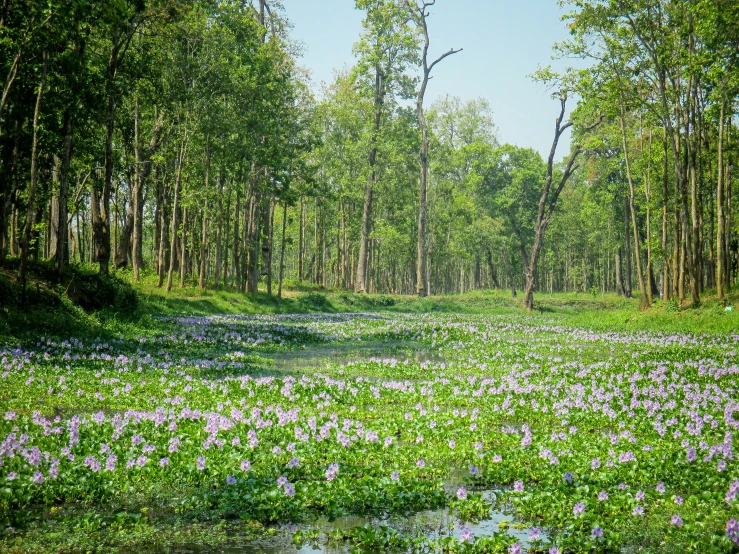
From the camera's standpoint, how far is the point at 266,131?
35.8 metres

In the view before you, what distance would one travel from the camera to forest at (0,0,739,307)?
1881 centimetres

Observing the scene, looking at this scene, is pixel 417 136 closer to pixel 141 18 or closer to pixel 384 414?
pixel 141 18

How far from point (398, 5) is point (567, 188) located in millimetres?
54599

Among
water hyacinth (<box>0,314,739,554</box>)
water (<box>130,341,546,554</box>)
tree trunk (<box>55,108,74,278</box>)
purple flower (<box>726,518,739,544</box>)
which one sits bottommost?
water (<box>130,341,546,554</box>)

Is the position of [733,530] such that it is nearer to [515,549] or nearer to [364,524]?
[515,549]

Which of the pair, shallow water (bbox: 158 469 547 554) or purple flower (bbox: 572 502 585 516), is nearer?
shallow water (bbox: 158 469 547 554)

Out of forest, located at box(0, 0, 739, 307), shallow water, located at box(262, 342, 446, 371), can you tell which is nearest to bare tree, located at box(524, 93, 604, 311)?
forest, located at box(0, 0, 739, 307)

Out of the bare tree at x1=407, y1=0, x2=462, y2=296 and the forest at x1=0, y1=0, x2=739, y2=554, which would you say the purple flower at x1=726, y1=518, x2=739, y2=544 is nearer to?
the forest at x1=0, y1=0, x2=739, y2=554

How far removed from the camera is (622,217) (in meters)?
63.8

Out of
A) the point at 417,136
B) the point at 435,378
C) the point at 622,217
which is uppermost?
the point at 417,136

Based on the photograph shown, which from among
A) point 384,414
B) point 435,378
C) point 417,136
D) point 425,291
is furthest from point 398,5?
point 384,414

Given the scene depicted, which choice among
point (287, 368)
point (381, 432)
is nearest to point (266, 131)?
point (287, 368)

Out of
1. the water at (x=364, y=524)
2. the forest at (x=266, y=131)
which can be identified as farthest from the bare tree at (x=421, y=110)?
the water at (x=364, y=524)

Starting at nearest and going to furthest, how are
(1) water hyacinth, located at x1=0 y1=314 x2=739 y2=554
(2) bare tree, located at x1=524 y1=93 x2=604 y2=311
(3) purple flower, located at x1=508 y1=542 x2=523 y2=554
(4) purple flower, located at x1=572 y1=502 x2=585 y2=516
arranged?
1. (3) purple flower, located at x1=508 y1=542 x2=523 y2=554
2. (4) purple flower, located at x1=572 y1=502 x2=585 y2=516
3. (1) water hyacinth, located at x1=0 y1=314 x2=739 y2=554
4. (2) bare tree, located at x1=524 y1=93 x2=604 y2=311
